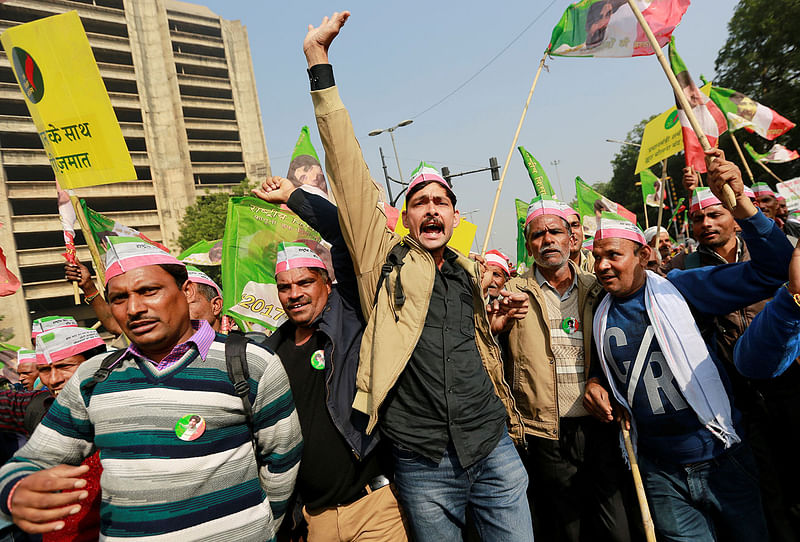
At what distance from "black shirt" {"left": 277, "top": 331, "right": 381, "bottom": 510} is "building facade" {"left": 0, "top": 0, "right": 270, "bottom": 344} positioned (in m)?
39.8

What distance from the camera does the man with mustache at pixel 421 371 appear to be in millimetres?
2102

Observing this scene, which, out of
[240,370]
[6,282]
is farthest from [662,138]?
[6,282]

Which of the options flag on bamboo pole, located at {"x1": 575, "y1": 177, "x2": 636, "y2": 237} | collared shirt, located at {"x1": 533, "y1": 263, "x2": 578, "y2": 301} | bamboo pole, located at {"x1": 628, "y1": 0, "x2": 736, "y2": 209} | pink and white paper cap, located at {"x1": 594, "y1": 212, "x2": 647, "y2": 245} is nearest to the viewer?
Answer: bamboo pole, located at {"x1": 628, "y1": 0, "x2": 736, "y2": 209}

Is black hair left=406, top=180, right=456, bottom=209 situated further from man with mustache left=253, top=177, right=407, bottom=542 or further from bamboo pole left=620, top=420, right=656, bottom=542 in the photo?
bamboo pole left=620, top=420, right=656, bottom=542

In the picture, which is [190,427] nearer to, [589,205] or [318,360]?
[318,360]

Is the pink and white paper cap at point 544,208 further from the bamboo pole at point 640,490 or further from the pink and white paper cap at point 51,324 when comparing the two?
the pink and white paper cap at point 51,324

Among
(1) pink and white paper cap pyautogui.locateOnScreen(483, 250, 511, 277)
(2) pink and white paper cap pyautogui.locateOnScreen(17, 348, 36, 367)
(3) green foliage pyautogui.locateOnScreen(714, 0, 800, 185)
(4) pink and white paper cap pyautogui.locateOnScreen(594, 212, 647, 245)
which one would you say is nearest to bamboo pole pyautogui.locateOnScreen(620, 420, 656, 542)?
(4) pink and white paper cap pyautogui.locateOnScreen(594, 212, 647, 245)

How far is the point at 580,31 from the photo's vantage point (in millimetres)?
4582

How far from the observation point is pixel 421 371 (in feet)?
7.09

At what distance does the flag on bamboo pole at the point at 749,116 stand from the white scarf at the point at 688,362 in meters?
4.97

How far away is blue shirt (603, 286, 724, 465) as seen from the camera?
2.26 metres

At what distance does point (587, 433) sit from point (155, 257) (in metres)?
2.55

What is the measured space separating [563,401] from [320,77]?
227cm

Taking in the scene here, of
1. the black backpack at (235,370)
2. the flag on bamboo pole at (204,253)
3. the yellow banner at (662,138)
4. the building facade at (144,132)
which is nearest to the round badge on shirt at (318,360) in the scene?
the black backpack at (235,370)
